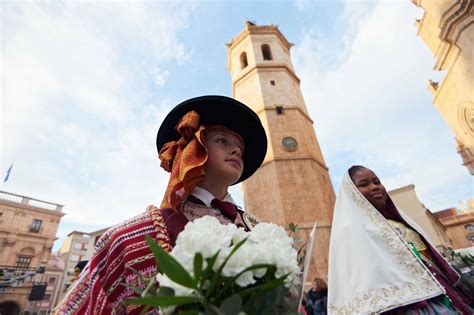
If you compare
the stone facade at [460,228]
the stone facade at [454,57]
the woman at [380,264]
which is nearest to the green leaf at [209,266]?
the woman at [380,264]

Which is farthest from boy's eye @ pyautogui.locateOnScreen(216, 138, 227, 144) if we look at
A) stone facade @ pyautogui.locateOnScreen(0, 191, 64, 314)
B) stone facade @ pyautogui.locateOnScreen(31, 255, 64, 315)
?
stone facade @ pyautogui.locateOnScreen(31, 255, 64, 315)

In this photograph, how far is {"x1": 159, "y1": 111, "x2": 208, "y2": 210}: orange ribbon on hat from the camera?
146cm

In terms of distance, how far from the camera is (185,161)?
5.04 feet

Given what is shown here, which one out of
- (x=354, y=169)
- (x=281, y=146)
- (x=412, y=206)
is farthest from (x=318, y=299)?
(x=412, y=206)

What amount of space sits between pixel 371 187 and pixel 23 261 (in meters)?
33.4

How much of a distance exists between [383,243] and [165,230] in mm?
2050

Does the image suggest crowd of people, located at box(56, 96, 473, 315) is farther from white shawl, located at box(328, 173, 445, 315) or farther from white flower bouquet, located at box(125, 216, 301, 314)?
white flower bouquet, located at box(125, 216, 301, 314)

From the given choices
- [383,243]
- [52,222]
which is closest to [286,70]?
[383,243]

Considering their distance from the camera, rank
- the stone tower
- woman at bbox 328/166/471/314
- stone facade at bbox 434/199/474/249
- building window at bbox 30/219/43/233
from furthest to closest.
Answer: stone facade at bbox 434/199/474/249
building window at bbox 30/219/43/233
the stone tower
woman at bbox 328/166/471/314

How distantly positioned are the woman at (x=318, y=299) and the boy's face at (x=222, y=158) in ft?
16.7

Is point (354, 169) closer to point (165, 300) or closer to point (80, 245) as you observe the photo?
point (165, 300)

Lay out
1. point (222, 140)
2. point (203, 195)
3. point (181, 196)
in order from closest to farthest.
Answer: point (181, 196) < point (203, 195) < point (222, 140)

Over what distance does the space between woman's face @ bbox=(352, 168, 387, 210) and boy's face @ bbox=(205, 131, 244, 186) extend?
1.78m

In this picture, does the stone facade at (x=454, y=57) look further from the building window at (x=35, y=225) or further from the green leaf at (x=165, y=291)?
the building window at (x=35, y=225)
